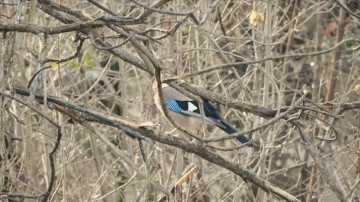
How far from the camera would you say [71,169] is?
26.2 ft


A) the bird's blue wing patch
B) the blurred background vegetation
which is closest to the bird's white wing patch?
the bird's blue wing patch

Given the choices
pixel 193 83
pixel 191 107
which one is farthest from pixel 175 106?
pixel 193 83

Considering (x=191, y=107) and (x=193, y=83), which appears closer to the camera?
(x=193, y=83)

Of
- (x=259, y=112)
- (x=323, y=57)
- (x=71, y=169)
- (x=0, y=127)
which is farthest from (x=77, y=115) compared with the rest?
(x=323, y=57)

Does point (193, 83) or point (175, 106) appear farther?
point (175, 106)

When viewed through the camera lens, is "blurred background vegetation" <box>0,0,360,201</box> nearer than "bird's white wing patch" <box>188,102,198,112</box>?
Yes

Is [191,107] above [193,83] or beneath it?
beneath

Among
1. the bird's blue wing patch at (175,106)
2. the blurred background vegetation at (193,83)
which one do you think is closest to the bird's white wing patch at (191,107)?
the bird's blue wing patch at (175,106)

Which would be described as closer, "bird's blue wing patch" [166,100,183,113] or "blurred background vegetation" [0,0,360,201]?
"blurred background vegetation" [0,0,360,201]

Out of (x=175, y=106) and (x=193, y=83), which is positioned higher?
(x=193, y=83)

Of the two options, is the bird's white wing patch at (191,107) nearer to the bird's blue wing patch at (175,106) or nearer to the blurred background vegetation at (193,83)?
the bird's blue wing patch at (175,106)

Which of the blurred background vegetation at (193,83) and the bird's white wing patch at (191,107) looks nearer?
the blurred background vegetation at (193,83)

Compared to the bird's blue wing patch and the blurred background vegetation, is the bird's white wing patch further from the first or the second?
the blurred background vegetation

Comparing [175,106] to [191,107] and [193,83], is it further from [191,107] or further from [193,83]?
[193,83]
